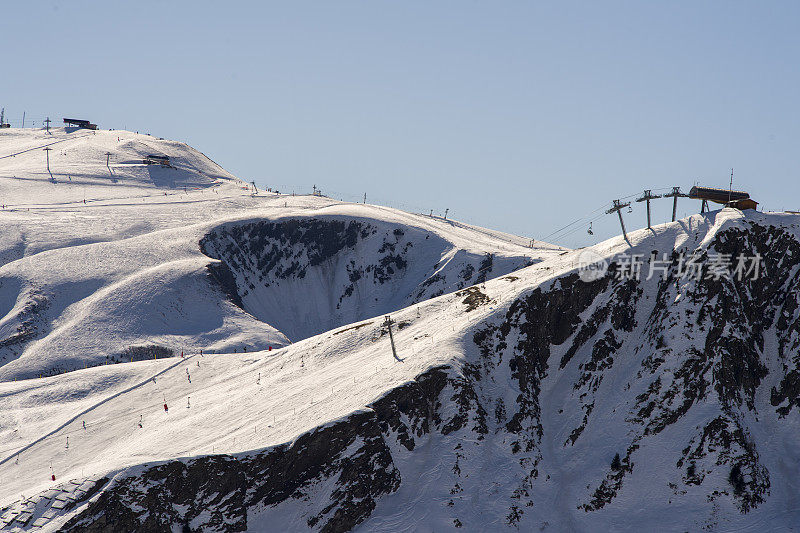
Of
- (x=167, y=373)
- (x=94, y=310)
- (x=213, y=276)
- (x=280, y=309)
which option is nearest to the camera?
(x=167, y=373)

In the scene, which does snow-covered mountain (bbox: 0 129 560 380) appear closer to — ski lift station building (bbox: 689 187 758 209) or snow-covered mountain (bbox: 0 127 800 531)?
snow-covered mountain (bbox: 0 127 800 531)

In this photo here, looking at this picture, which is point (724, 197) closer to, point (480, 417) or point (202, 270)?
point (480, 417)

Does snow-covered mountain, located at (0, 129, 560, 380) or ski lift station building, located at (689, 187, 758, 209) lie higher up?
ski lift station building, located at (689, 187, 758, 209)

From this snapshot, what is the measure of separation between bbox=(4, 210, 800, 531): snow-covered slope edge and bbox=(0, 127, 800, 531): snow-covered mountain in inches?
7.3

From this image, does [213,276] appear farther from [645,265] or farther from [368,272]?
[645,265]

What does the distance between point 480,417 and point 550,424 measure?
8.75 m

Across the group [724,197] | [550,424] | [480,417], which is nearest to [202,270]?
[480,417]

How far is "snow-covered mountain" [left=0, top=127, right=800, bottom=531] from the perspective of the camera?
212ft

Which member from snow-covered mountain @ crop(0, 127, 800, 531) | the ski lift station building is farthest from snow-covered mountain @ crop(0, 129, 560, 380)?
the ski lift station building

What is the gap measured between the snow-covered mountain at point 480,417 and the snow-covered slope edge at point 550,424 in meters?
0.19

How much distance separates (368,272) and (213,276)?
31.3 metres

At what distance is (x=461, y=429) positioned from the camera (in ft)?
231

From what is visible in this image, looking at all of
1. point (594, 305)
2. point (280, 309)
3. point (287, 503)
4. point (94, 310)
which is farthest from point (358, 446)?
point (280, 309)

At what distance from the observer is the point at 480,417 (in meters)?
71.3
